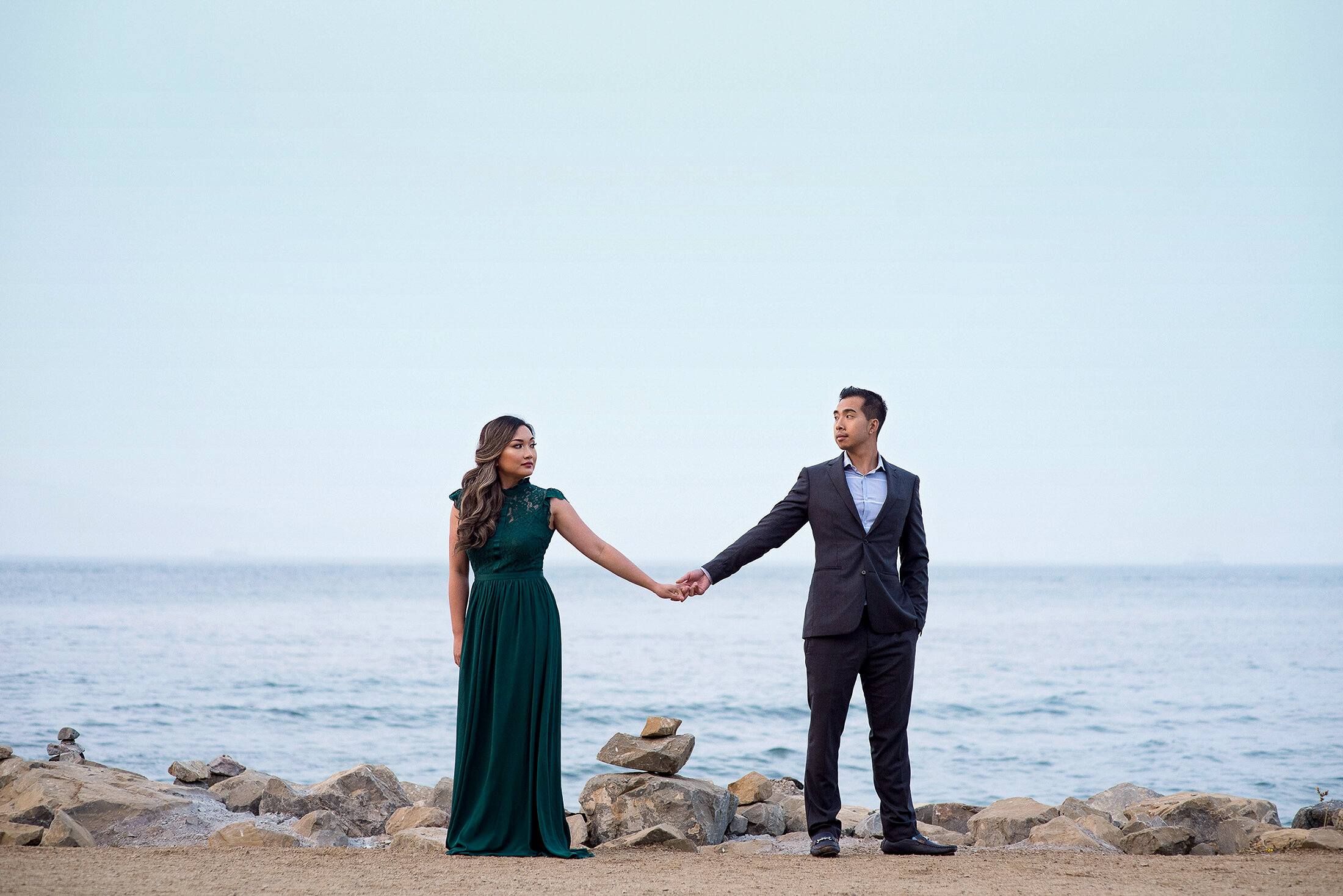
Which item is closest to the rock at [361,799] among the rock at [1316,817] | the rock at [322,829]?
the rock at [322,829]

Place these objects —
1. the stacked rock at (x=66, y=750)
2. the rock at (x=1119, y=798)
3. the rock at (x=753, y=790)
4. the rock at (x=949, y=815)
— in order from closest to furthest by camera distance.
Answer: the rock at (x=753, y=790) → the rock at (x=949, y=815) → the stacked rock at (x=66, y=750) → the rock at (x=1119, y=798)

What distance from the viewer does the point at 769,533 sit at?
19.6 feet

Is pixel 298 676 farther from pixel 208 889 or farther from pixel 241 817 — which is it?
pixel 208 889

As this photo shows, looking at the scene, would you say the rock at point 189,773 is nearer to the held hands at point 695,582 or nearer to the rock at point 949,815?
the held hands at point 695,582

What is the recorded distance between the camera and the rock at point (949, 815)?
25.6ft

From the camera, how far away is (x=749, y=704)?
61.7 ft

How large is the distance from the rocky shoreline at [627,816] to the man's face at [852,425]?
1.97 metres

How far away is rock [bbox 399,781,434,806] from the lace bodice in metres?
3.05

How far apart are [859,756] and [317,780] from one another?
22.6ft

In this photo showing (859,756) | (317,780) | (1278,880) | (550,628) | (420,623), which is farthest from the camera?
(420,623)

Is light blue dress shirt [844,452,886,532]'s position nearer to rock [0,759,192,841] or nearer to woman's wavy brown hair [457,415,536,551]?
woman's wavy brown hair [457,415,536,551]

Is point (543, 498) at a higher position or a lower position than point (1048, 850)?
higher

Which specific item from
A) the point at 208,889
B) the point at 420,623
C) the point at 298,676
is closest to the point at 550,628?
the point at 208,889

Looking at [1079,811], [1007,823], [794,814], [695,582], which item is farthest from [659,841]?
[1079,811]
